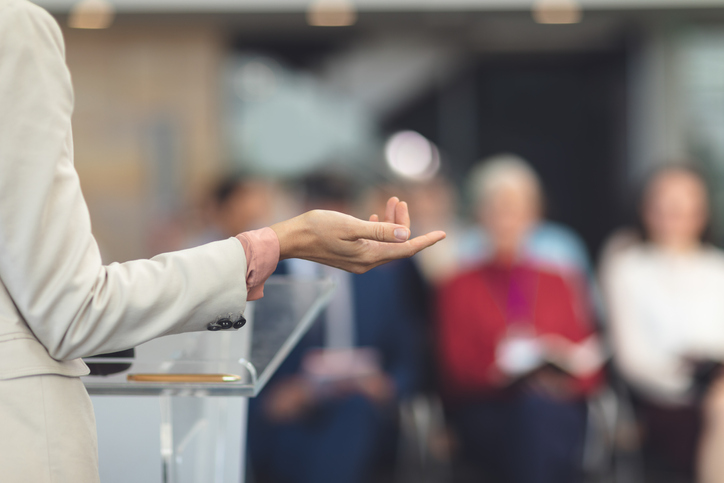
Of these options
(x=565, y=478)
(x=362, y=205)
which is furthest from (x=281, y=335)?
(x=362, y=205)

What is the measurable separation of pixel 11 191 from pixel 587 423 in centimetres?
252

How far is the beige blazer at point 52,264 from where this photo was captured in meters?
0.73

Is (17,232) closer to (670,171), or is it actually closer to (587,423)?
(587,423)

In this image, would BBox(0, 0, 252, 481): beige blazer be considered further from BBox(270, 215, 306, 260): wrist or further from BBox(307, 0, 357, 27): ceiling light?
BBox(307, 0, 357, 27): ceiling light

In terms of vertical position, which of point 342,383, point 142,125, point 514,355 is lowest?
point 342,383

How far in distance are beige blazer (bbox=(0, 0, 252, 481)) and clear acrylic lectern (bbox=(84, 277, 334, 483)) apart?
6.6 inches

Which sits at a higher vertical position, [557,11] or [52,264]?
[557,11]

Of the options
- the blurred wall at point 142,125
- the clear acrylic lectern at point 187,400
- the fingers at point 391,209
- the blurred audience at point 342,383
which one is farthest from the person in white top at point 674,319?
the blurred wall at point 142,125

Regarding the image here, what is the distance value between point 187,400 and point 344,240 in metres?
0.46

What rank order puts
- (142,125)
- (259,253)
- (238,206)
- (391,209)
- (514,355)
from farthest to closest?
(142,125)
(238,206)
(514,355)
(391,209)
(259,253)

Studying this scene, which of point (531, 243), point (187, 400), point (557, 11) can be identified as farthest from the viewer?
point (557, 11)

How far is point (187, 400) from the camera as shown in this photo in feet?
3.68

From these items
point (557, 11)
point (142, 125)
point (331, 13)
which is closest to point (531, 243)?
point (557, 11)

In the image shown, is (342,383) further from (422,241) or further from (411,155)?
(411,155)
